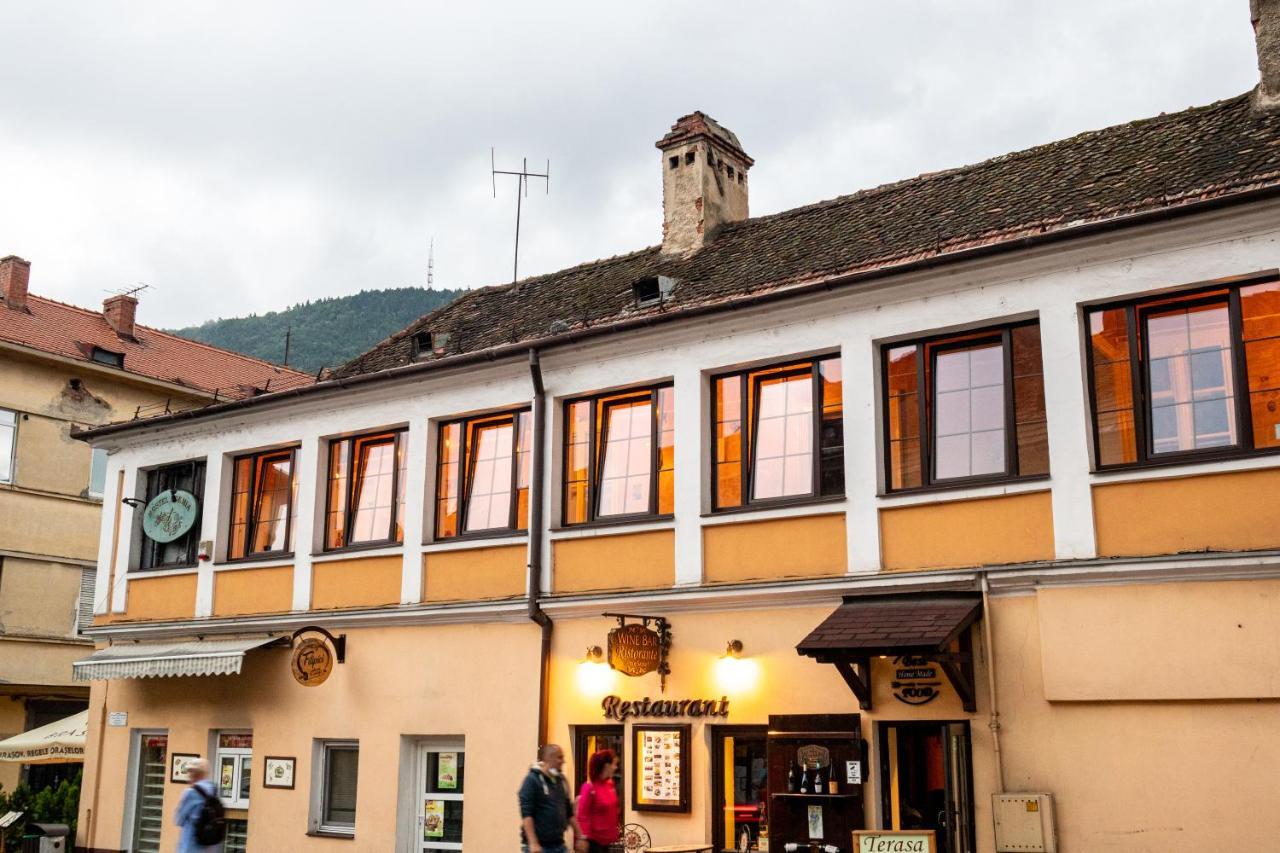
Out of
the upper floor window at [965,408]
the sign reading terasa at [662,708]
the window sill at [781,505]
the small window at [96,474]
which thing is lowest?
the sign reading terasa at [662,708]

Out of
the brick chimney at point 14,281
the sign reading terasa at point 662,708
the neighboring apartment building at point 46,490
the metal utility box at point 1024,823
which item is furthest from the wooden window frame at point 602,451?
the brick chimney at point 14,281

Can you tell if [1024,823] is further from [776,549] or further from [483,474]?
[483,474]

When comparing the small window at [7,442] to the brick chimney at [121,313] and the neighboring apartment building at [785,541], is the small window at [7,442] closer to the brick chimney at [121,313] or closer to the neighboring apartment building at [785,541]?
the brick chimney at [121,313]

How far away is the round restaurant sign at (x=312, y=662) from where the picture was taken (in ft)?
56.0

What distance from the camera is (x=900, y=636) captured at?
11.7 m

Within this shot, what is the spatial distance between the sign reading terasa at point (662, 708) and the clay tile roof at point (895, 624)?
5.43 ft

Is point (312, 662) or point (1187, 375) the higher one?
point (1187, 375)

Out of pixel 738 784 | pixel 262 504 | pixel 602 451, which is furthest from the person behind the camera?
pixel 262 504

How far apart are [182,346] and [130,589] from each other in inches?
675

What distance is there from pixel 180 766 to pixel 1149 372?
13.7 meters

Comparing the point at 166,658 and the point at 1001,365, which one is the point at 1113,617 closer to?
the point at 1001,365

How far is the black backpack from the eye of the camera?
12.3m

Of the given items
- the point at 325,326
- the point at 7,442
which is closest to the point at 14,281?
the point at 7,442

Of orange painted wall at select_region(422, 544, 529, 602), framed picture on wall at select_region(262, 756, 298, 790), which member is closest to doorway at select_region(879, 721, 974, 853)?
orange painted wall at select_region(422, 544, 529, 602)
